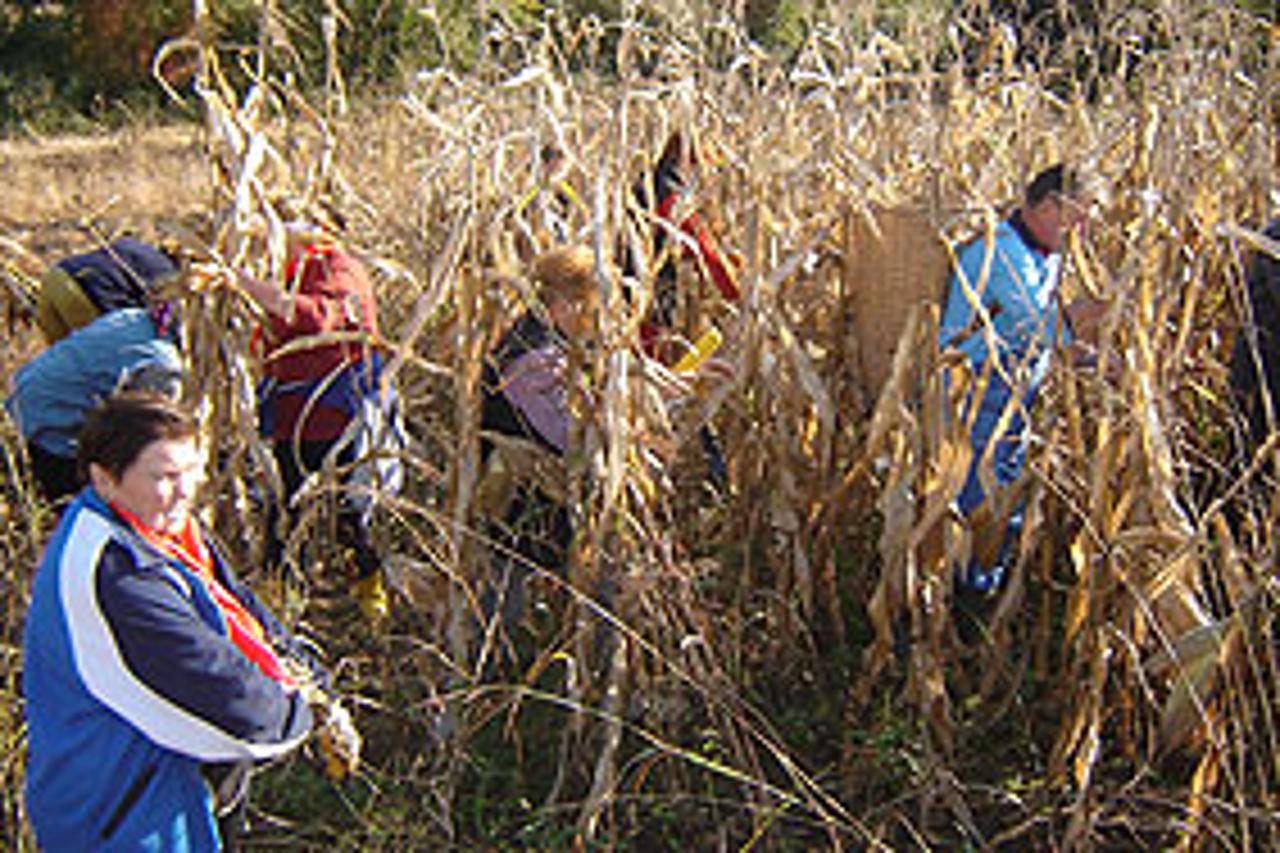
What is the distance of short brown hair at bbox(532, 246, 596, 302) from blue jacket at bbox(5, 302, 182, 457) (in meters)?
0.83

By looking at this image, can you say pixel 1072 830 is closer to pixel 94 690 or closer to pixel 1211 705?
pixel 1211 705

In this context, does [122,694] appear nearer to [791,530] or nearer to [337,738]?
[337,738]

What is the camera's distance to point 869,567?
3047 mm

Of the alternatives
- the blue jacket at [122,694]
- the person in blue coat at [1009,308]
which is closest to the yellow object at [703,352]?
the person in blue coat at [1009,308]

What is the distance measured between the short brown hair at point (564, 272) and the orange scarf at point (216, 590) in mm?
797

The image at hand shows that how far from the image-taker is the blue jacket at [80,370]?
9.48 feet

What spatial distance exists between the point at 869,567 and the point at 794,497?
47 cm

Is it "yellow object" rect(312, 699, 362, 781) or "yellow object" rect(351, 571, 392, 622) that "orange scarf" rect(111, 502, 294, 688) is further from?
"yellow object" rect(351, 571, 392, 622)

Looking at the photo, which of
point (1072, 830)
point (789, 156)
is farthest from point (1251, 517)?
point (789, 156)

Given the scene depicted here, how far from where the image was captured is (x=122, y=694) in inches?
74.4

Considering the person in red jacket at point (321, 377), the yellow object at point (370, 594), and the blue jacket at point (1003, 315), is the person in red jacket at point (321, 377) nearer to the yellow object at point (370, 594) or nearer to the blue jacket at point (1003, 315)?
the yellow object at point (370, 594)

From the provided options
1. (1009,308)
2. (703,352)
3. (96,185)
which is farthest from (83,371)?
(96,185)

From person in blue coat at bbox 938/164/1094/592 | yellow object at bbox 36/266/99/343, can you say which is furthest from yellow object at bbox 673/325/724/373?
yellow object at bbox 36/266/99/343

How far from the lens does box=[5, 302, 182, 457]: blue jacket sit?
9.48 ft
